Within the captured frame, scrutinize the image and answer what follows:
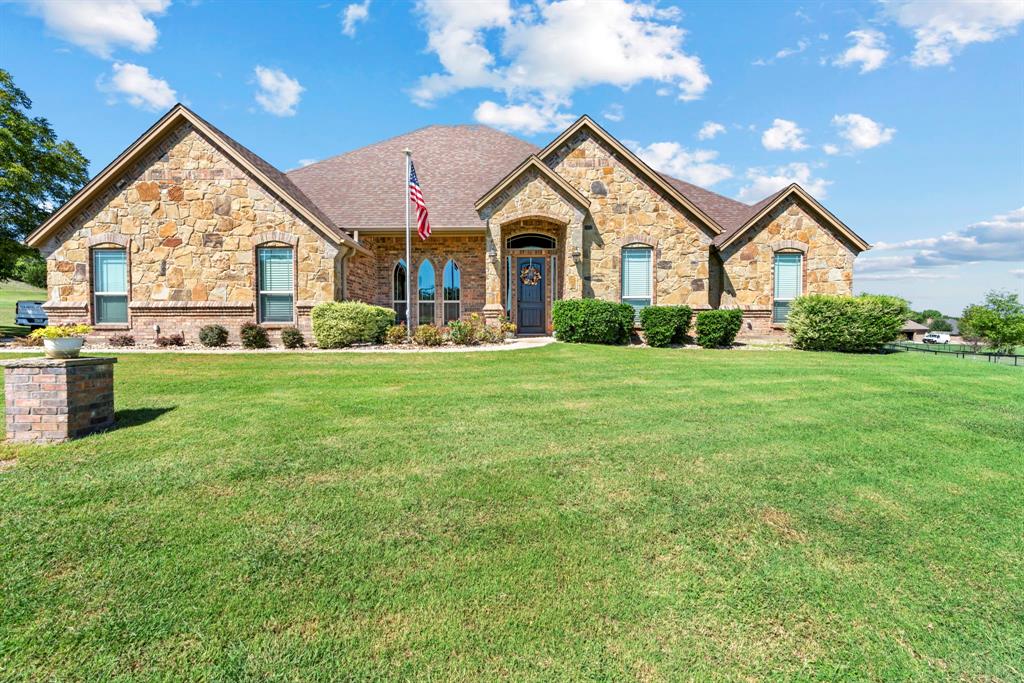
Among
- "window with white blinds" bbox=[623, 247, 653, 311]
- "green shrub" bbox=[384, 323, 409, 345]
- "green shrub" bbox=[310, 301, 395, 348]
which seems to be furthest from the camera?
"window with white blinds" bbox=[623, 247, 653, 311]

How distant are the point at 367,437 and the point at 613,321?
10485 mm

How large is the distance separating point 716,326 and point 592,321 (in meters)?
4.19

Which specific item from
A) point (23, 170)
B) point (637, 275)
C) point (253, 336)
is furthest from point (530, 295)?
point (23, 170)

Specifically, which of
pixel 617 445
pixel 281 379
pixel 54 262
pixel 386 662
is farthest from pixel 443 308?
pixel 386 662

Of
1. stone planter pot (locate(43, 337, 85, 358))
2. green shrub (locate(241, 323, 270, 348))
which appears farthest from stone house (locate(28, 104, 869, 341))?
stone planter pot (locate(43, 337, 85, 358))

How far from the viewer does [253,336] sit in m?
14.8

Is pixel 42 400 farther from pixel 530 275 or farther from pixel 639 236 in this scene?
pixel 639 236

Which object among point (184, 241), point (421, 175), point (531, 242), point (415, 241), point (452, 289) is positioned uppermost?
point (421, 175)

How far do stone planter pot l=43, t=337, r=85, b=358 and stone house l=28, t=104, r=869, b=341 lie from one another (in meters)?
9.63

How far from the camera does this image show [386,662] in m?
2.53

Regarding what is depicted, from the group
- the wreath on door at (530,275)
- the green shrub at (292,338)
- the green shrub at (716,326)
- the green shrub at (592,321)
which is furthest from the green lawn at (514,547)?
the wreath on door at (530,275)

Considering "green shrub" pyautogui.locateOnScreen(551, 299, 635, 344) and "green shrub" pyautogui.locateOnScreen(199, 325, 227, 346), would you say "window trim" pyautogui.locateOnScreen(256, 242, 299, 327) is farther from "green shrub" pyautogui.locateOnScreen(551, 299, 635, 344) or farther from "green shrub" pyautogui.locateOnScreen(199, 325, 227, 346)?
"green shrub" pyautogui.locateOnScreen(551, 299, 635, 344)

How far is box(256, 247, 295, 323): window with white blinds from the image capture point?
15625 millimetres

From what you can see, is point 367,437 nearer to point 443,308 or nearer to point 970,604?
point 970,604
